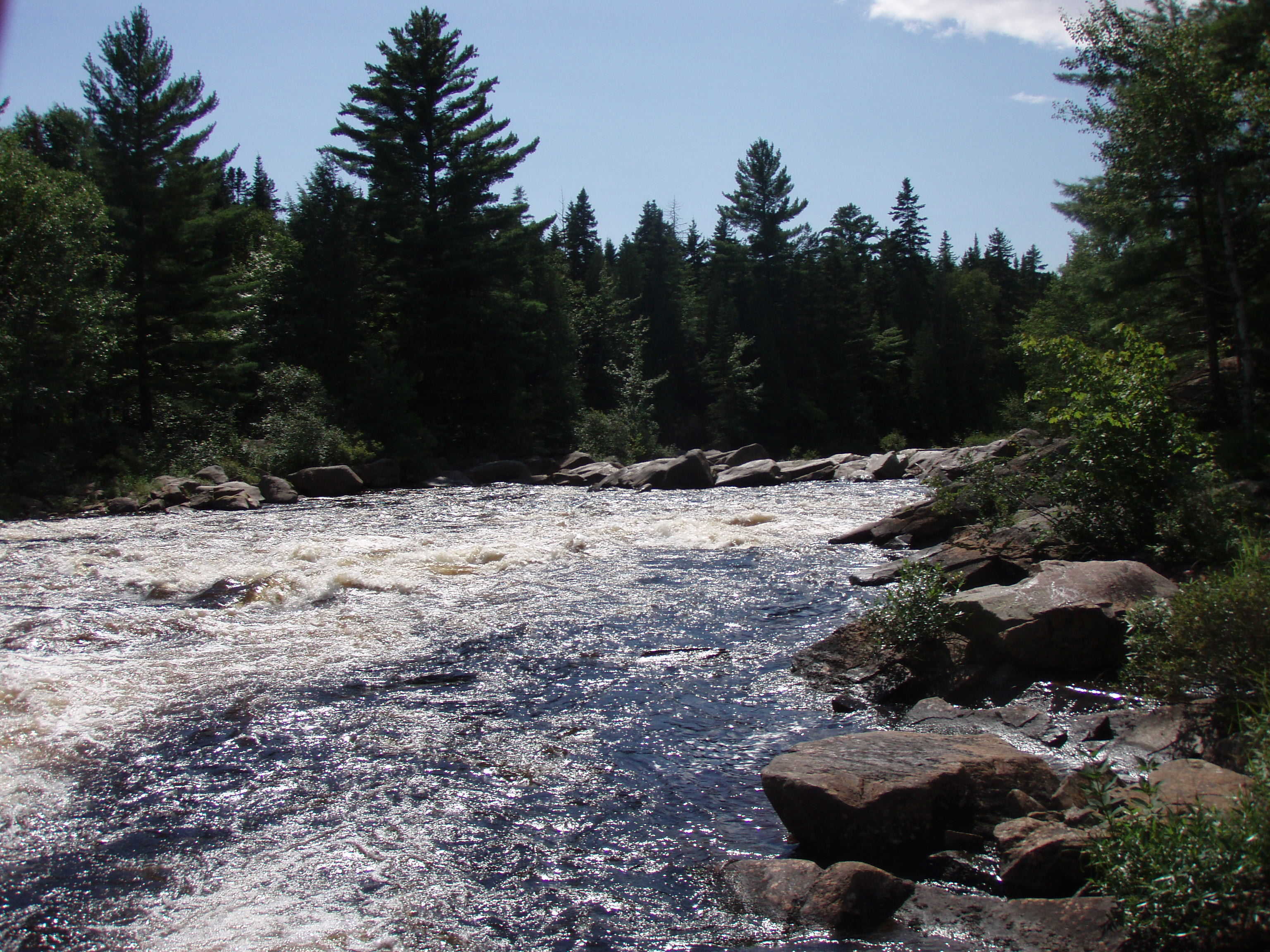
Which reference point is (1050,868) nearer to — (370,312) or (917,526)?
(917,526)

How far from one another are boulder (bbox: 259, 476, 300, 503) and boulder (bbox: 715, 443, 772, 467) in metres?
14.5

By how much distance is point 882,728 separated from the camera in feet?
22.5

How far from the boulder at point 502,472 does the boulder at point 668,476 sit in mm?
4330

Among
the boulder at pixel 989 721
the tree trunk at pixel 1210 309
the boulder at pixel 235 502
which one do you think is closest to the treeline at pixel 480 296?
the tree trunk at pixel 1210 309

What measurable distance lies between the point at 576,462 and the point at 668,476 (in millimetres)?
7056

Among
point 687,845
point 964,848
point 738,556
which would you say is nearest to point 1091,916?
point 964,848

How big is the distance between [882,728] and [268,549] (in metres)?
11.0

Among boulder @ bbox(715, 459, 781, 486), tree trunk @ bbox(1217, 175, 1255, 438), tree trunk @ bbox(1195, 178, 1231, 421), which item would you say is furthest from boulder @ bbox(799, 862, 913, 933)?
boulder @ bbox(715, 459, 781, 486)

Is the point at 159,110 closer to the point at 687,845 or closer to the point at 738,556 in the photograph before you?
A: the point at 738,556

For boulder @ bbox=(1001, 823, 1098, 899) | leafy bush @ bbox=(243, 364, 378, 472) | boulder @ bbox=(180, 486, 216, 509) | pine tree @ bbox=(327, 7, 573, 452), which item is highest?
pine tree @ bbox=(327, 7, 573, 452)

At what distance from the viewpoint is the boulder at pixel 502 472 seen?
99.9 feet

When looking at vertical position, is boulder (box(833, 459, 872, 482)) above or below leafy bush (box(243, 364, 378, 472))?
below

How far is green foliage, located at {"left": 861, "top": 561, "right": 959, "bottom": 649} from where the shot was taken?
7953 mm

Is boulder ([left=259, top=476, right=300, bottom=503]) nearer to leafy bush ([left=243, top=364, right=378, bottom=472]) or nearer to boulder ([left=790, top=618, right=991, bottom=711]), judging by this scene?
leafy bush ([left=243, top=364, right=378, bottom=472])
